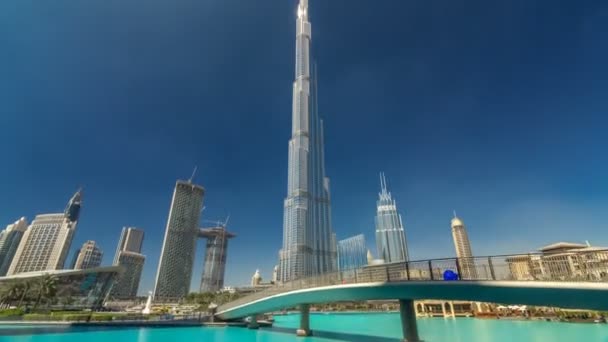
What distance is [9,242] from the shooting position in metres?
186

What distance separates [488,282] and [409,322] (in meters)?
9.29

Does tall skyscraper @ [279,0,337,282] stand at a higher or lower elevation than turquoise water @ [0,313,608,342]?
higher

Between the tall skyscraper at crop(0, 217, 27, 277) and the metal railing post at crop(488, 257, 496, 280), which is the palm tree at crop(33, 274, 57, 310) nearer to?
the metal railing post at crop(488, 257, 496, 280)

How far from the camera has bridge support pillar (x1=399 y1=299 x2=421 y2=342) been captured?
74.2 ft

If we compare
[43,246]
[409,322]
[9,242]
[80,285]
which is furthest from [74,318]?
[9,242]

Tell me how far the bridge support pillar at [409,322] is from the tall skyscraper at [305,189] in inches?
5619

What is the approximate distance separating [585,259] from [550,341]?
20107 millimetres

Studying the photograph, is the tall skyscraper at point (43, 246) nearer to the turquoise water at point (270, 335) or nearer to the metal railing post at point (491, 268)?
the turquoise water at point (270, 335)

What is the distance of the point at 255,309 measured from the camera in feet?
118

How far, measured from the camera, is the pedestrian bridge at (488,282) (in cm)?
1383

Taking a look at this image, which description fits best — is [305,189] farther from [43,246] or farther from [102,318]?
[43,246]

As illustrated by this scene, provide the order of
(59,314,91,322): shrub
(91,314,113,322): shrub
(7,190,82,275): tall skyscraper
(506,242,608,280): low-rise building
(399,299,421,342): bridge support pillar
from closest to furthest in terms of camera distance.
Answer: (506,242,608,280): low-rise building → (399,299,421,342): bridge support pillar → (59,314,91,322): shrub → (91,314,113,322): shrub → (7,190,82,275): tall skyscraper

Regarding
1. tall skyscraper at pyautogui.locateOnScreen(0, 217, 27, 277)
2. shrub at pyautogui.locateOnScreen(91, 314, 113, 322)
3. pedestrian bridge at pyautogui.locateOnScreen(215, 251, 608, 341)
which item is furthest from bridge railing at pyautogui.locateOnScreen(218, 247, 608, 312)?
tall skyscraper at pyautogui.locateOnScreen(0, 217, 27, 277)

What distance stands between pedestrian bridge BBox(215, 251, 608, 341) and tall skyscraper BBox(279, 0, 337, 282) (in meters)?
143
